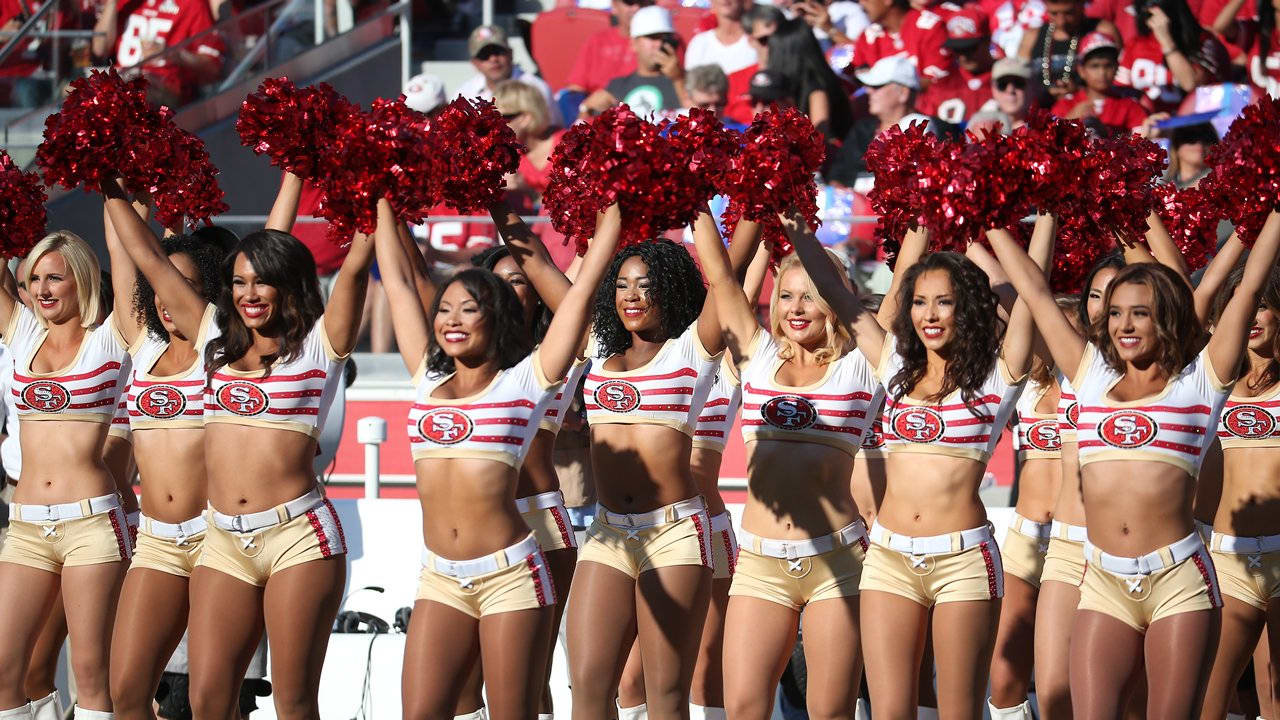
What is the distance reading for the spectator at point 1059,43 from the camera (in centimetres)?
1066

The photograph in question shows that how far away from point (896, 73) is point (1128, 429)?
229 inches

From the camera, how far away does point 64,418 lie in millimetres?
5703

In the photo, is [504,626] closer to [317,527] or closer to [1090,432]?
[317,527]

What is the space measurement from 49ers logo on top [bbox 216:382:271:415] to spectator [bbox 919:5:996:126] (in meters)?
6.44

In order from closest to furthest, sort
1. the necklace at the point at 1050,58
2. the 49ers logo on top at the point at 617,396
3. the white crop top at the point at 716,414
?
the 49ers logo on top at the point at 617,396 < the white crop top at the point at 716,414 < the necklace at the point at 1050,58

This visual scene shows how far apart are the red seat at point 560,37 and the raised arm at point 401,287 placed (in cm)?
682

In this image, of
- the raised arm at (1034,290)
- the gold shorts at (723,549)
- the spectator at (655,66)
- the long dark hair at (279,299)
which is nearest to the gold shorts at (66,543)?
the long dark hair at (279,299)

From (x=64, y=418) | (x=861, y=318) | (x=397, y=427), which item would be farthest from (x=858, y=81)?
(x=64, y=418)

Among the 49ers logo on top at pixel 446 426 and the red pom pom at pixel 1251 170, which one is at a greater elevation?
the red pom pom at pixel 1251 170

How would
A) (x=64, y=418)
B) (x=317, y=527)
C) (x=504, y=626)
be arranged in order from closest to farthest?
(x=504, y=626) → (x=317, y=527) → (x=64, y=418)

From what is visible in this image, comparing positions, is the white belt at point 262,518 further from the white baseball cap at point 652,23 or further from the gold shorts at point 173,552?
the white baseball cap at point 652,23

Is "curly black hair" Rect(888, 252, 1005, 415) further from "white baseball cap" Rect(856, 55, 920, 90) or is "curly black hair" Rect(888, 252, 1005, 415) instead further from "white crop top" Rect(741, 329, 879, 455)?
"white baseball cap" Rect(856, 55, 920, 90)

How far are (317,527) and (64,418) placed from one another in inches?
50.7

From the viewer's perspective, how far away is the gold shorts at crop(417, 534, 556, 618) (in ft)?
15.3
